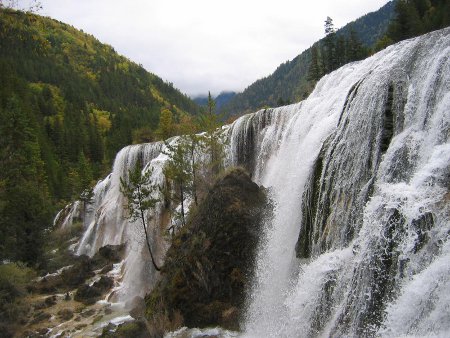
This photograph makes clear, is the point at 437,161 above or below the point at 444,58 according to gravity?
below

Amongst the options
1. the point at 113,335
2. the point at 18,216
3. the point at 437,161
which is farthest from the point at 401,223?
the point at 18,216

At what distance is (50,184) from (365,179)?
203 ft

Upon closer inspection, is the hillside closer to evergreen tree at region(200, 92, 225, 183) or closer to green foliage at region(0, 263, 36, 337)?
green foliage at region(0, 263, 36, 337)

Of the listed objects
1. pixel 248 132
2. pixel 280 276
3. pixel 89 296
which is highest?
pixel 248 132

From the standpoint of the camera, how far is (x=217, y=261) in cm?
1764

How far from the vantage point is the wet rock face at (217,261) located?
55.7 ft

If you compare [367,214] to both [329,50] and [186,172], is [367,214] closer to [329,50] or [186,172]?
[186,172]

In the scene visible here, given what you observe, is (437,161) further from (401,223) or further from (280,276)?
(280,276)

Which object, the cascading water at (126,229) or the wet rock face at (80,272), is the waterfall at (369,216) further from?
the wet rock face at (80,272)

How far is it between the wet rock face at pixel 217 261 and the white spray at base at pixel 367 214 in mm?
791

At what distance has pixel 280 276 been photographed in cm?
1627

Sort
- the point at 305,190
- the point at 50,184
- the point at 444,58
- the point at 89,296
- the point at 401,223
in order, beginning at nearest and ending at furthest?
the point at 401,223 → the point at 444,58 → the point at 305,190 → the point at 89,296 → the point at 50,184

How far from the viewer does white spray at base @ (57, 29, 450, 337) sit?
973 cm

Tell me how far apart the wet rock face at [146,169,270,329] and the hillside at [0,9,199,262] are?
32.9 ft
